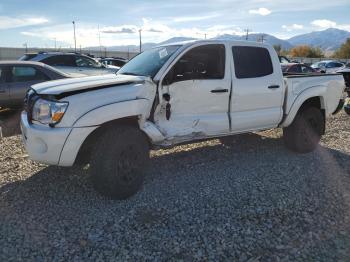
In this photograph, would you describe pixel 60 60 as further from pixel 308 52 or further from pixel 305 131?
pixel 308 52

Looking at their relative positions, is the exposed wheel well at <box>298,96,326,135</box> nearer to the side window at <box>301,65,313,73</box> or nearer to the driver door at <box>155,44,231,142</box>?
the driver door at <box>155,44,231,142</box>

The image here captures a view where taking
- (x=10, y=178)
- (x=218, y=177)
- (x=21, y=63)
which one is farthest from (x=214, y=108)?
(x=21, y=63)

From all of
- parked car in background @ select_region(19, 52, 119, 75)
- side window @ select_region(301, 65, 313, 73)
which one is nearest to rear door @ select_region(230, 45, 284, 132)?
parked car in background @ select_region(19, 52, 119, 75)

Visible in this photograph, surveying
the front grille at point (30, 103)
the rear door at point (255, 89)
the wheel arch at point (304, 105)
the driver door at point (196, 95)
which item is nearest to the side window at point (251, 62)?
the rear door at point (255, 89)

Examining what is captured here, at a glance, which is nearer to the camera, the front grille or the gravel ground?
the gravel ground

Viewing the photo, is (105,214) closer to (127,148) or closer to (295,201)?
(127,148)

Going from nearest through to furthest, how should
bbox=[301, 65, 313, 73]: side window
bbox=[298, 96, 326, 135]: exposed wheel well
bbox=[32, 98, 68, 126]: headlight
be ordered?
bbox=[32, 98, 68, 126]: headlight < bbox=[298, 96, 326, 135]: exposed wheel well < bbox=[301, 65, 313, 73]: side window

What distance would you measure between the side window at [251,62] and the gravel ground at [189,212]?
1410 millimetres

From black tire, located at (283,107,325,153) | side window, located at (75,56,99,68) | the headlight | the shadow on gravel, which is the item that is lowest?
the shadow on gravel

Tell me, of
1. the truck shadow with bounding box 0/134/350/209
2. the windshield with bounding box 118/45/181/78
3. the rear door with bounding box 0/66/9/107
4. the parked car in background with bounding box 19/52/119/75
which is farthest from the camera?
the parked car in background with bounding box 19/52/119/75

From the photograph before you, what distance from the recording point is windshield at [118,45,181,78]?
5.25 meters

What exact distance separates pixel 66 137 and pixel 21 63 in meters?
6.14

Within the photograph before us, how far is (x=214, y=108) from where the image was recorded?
18.1 ft

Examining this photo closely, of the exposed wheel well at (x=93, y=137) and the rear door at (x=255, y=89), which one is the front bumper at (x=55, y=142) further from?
the rear door at (x=255, y=89)
